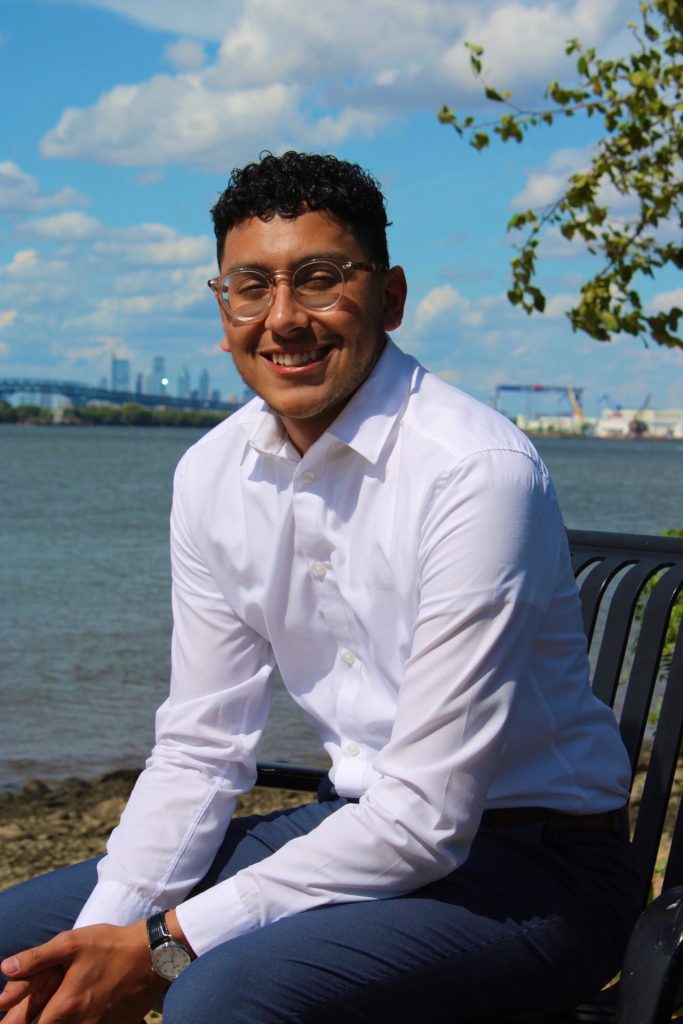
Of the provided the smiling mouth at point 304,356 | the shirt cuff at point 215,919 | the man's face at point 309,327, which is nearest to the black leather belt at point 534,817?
the shirt cuff at point 215,919

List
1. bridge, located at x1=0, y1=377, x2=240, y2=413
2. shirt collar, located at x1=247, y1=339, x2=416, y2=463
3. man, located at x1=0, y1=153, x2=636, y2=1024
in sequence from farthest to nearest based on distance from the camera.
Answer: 1. bridge, located at x1=0, y1=377, x2=240, y2=413
2. shirt collar, located at x1=247, y1=339, x2=416, y2=463
3. man, located at x1=0, y1=153, x2=636, y2=1024

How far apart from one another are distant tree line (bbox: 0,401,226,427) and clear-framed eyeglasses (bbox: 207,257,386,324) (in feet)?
327

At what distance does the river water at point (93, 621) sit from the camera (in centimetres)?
825

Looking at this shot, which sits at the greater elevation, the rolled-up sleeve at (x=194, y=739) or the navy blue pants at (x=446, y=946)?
the rolled-up sleeve at (x=194, y=739)

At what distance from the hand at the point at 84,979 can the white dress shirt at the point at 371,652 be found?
12cm

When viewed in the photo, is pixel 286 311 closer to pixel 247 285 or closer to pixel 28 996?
pixel 247 285

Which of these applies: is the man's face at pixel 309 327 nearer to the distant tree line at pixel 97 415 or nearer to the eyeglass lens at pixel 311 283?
the eyeglass lens at pixel 311 283

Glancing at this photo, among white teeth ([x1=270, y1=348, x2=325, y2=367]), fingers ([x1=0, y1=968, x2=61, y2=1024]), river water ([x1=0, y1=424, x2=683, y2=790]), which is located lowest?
river water ([x1=0, y1=424, x2=683, y2=790])

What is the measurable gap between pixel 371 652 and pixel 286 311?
2.16ft

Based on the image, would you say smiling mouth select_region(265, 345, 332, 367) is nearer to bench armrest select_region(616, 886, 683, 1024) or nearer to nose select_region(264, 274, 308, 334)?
nose select_region(264, 274, 308, 334)

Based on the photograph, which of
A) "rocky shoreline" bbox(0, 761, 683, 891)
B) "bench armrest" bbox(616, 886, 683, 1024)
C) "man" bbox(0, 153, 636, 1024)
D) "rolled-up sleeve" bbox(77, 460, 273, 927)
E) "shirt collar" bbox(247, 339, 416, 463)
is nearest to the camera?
"bench armrest" bbox(616, 886, 683, 1024)

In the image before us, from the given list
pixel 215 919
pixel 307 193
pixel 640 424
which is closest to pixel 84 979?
pixel 215 919

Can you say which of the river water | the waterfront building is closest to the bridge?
the river water

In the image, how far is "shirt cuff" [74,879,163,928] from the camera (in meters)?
2.40
